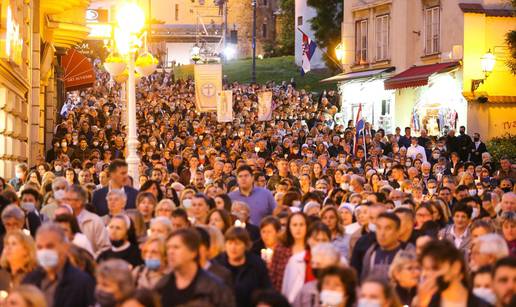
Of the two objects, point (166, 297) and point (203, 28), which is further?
point (203, 28)

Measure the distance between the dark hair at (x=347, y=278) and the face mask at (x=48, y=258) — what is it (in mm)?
1989

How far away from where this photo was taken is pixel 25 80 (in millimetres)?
29578

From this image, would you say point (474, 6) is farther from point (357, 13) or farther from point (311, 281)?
point (311, 281)

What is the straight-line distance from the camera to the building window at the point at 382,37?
45938 millimetres

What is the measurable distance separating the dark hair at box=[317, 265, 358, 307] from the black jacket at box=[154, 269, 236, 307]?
0.69 meters

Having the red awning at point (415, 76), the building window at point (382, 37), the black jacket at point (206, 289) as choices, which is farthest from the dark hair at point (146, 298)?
the building window at point (382, 37)

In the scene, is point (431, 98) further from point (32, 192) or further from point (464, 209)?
point (32, 192)

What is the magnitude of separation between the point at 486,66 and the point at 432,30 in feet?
14.2

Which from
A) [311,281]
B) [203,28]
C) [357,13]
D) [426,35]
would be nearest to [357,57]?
[357,13]

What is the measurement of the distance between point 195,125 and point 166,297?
103 ft

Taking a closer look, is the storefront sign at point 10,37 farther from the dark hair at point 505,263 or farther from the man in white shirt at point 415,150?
the dark hair at point 505,263

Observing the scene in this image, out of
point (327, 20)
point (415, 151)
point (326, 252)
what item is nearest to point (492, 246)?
point (326, 252)

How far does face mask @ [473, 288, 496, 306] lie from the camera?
9.25 m

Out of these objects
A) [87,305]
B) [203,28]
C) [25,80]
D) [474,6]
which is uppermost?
[203,28]
